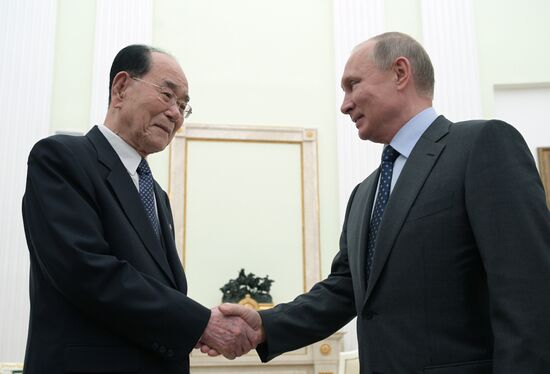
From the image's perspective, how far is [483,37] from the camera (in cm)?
758

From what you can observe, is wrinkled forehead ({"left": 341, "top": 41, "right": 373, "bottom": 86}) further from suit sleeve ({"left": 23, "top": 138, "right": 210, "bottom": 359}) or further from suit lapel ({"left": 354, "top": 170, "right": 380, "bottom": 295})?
suit sleeve ({"left": 23, "top": 138, "right": 210, "bottom": 359})

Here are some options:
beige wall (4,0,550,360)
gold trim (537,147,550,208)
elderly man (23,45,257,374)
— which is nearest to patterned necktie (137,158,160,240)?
elderly man (23,45,257,374)

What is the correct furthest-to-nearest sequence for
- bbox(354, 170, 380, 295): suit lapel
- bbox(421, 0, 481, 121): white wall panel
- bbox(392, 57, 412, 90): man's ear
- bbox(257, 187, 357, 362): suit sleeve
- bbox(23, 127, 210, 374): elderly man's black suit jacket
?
bbox(421, 0, 481, 121): white wall panel < bbox(257, 187, 357, 362): suit sleeve < bbox(392, 57, 412, 90): man's ear < bbox(354, 170, 380, 295): suit lapel < bbox(23, 127, 210, 374): elderly man's black suit jacket

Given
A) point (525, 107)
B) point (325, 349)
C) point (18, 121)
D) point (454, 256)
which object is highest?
point (525, 107)

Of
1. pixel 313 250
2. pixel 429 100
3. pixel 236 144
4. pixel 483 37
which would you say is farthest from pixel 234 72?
pixel 429 100

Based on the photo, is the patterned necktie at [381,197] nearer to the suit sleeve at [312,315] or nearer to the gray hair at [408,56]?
the gray hair at [408,56]

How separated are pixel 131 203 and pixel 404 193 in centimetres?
93

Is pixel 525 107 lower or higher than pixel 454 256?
higher

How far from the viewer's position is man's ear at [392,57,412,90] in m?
2.36

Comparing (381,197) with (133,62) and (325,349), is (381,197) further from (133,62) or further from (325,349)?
(325,349)

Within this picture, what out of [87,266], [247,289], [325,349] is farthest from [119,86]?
[325,349]

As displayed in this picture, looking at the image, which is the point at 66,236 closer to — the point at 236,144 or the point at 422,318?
the point at 422,318

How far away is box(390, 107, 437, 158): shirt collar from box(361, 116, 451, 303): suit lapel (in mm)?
106

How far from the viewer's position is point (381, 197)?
220 centimetres
